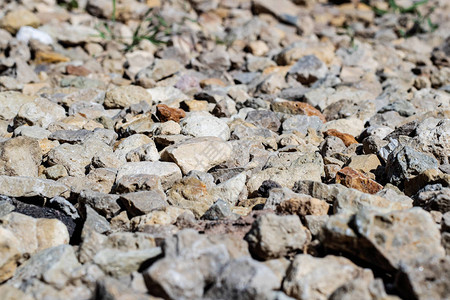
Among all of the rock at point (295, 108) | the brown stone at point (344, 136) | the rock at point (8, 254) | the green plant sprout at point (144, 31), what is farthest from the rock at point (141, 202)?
the green plant sprout at point (144, 31)

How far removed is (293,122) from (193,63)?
5.57 feet

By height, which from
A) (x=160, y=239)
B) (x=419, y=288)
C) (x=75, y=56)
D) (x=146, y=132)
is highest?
(x=419, y=288)

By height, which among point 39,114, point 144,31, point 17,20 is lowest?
point 144,31

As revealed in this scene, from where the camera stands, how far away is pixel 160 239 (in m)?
2.04

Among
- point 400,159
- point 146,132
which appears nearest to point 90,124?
point 146,132

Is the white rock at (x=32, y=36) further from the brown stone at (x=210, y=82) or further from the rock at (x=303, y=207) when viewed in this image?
the rock at (x=303, y=207)

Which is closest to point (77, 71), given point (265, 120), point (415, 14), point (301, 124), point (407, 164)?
point (265, 120)

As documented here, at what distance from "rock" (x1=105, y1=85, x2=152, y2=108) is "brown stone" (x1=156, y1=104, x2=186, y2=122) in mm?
427

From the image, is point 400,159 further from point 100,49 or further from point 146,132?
point 100,49

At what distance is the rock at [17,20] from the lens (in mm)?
5258

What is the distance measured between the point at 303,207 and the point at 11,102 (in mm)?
2645

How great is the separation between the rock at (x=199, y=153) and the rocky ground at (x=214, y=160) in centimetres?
1

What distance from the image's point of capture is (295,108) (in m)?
3.91

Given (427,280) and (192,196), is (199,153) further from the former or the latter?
(427,280)
